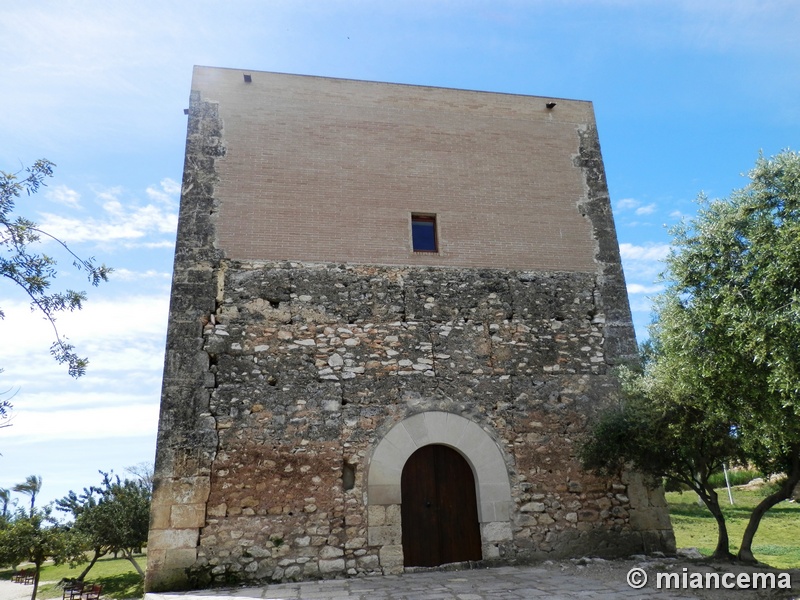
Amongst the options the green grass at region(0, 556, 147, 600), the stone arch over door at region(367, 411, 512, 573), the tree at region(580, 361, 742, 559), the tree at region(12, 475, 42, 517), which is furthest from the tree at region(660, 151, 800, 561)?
the tree at region(12, 475, 42, 517)

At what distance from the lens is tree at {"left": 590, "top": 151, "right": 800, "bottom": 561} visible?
5.13m

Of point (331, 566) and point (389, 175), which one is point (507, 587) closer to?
point (331, 566)

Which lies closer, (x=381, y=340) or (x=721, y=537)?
(x=721, y=537)

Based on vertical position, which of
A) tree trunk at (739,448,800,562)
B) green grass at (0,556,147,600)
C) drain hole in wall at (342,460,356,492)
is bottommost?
green grass at (0,556,147,600)

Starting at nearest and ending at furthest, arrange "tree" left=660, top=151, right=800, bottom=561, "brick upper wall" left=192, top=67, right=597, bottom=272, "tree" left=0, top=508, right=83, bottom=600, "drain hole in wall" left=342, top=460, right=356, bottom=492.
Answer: "tree" left=660, top=151, right=800, bottom=561 < "drain hole in wall" left=342, top=460, right=356, bottom=492 < "brick upper wall" left=192, top=67, right=597, bottom=272 < "tree" left=0, top=508, right=83, bottom=600

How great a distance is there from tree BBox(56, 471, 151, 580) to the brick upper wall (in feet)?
37.0

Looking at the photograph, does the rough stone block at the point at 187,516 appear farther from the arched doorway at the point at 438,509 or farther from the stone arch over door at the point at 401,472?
the arched doorway at the point at 438,509

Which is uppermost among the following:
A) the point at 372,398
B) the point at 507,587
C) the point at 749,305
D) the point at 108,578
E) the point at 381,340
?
the point at 381,340

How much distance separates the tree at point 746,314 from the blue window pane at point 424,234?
369cm

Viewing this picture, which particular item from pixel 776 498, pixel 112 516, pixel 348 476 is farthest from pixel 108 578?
pixel 776 498

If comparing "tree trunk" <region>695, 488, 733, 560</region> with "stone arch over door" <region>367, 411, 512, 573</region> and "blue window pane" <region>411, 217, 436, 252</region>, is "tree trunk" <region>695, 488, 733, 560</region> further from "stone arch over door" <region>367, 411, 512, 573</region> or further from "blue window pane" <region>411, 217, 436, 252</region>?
"blue window pane" <region>411, 217, 436, 252</region>

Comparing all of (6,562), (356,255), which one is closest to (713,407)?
(356,255)

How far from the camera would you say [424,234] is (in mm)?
9164

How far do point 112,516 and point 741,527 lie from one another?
1657cm
